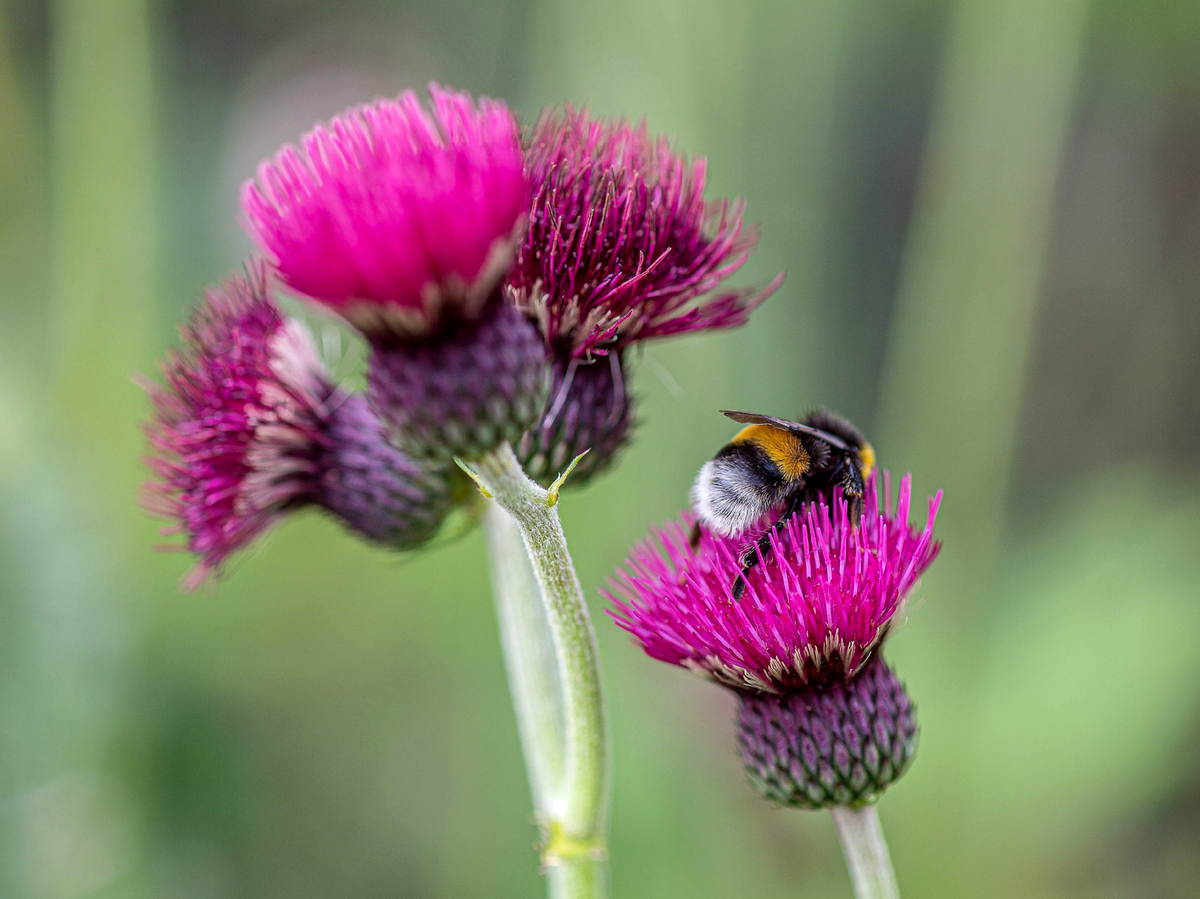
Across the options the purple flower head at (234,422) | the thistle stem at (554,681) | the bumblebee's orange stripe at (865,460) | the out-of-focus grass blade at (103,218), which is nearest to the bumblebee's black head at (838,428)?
the bumblebee's orange stripe at (865,460)

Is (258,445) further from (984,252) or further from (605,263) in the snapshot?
(984,252)

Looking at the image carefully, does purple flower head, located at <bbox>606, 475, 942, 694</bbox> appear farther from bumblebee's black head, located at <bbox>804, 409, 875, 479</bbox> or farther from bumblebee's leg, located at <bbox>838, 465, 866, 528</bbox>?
bumblebee's black head, located at <bbox>804, 409, 875, 479</bbox>

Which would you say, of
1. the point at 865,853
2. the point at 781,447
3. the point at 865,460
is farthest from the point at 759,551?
the point at 865,853

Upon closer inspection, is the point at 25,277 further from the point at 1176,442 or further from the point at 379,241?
the point at 1176,442

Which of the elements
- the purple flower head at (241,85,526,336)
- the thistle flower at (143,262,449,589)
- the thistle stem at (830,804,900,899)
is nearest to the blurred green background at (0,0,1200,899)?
the thistle flower at (143,262,449,589)

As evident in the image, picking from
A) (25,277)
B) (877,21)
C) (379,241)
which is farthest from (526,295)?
(877,21)

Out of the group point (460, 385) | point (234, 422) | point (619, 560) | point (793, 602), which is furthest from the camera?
point (619, 560)
